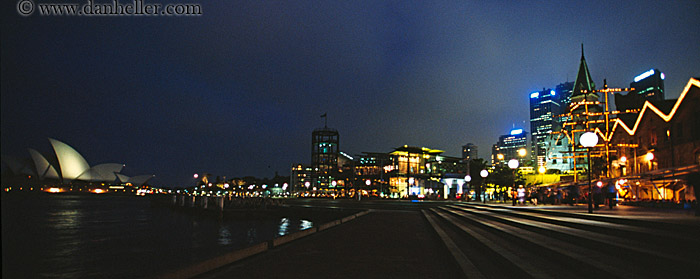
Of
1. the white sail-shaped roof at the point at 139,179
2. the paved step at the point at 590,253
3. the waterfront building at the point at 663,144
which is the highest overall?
the waterfront building at the point at 663,144

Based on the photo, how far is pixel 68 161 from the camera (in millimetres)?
106562

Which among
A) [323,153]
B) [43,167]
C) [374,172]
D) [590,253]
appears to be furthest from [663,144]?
[43,167]

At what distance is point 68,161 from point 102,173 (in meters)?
37.4

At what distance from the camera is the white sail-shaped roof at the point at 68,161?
101 meters

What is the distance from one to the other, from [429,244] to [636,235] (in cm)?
592

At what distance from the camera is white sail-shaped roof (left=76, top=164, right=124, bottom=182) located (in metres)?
129

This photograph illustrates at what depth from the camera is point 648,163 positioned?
3934 centimetres

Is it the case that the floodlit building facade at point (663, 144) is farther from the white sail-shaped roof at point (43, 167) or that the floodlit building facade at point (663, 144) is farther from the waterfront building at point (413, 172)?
the white sail-shaped roof at point (43, 167)

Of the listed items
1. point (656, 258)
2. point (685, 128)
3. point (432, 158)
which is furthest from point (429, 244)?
point (432, 158)

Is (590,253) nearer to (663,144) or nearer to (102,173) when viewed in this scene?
(663,144)

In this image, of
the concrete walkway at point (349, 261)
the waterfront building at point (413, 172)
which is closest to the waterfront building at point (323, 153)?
the waterfront building at point (413, 172)

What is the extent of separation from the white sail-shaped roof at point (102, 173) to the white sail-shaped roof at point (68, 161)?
8.25m

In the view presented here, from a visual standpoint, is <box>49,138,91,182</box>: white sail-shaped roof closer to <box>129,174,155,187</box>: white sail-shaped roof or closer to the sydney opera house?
the sydney opera house

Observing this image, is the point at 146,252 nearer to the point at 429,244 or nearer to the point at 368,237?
the point at 368,237
